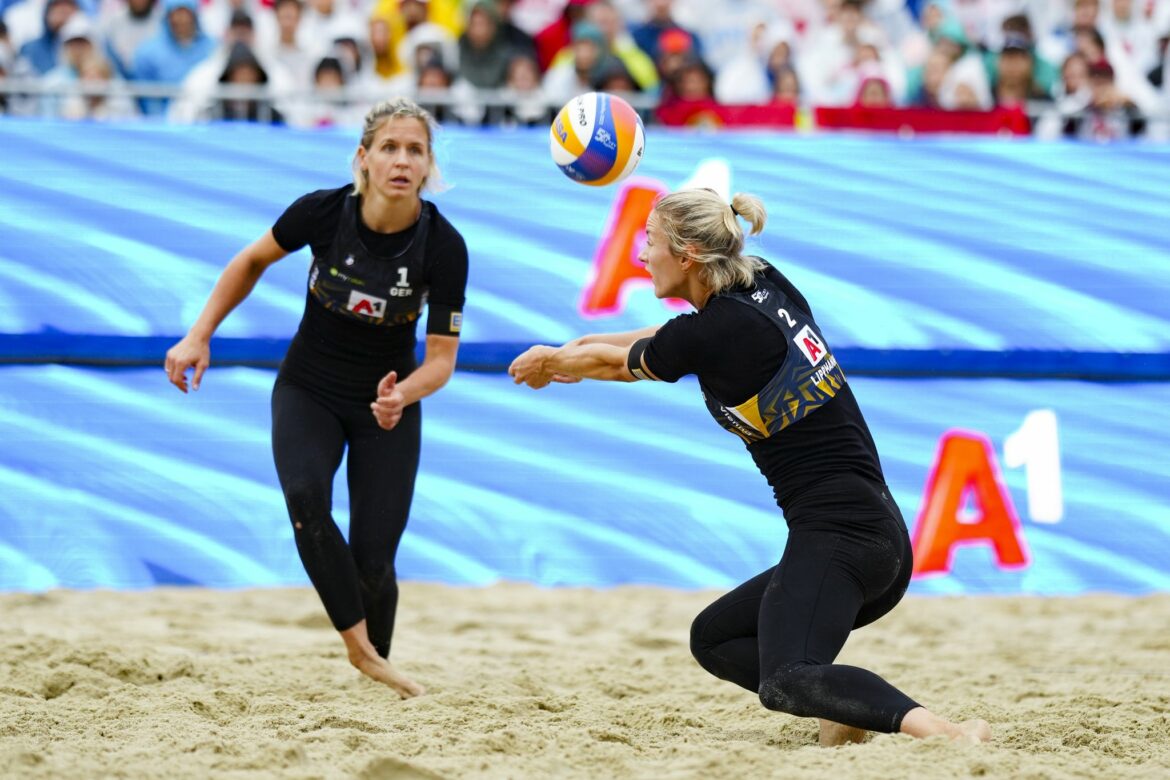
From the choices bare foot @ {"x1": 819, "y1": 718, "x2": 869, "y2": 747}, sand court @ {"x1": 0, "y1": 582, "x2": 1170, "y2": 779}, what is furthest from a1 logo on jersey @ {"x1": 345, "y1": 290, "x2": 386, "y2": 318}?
bare foot @ {"x1": 819, "y1": 718, "x2": 869, "y2": 747}

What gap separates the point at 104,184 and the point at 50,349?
0.93m

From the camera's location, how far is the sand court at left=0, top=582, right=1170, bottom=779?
3906 mm

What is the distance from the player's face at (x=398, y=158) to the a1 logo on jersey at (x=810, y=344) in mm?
1596

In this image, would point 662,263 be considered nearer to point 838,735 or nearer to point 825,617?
point 825,617

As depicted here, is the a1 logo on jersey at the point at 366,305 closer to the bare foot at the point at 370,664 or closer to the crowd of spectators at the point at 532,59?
the bare foot at the point at 370,664

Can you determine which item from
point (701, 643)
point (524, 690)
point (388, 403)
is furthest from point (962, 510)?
point (388, 403)

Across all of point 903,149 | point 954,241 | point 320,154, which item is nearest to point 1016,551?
point 954,241

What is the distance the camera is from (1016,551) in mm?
7574

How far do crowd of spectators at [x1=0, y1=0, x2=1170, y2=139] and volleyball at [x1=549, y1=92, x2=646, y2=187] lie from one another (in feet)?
11.3

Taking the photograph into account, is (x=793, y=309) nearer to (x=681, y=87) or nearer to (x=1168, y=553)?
(x=1168, y=553)

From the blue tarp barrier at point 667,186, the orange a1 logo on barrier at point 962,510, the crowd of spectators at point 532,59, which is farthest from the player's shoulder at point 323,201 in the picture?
the orange a1 logo on barrier at point 962,510

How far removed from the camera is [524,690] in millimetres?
5387

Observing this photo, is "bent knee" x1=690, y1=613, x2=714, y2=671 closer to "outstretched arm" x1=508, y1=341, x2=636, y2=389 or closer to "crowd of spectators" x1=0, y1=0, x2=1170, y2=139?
"outstretched arm" x1=508, y1=341, x2=636, y2=389

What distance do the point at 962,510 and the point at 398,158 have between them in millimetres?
3874
